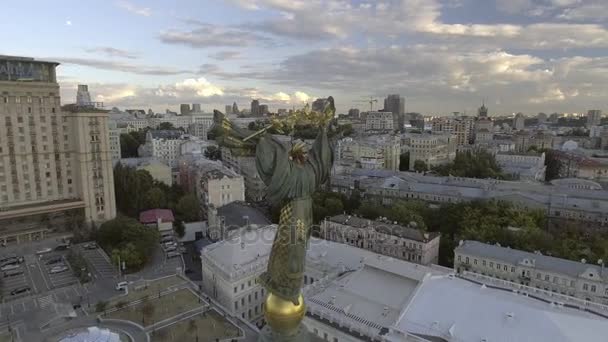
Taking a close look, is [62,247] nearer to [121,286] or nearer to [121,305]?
[121,286]

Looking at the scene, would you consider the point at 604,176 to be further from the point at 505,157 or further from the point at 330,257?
the point at 330,257

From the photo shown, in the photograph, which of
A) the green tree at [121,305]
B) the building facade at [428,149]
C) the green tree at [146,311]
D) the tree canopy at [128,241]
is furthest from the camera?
the building facade at [428,149]

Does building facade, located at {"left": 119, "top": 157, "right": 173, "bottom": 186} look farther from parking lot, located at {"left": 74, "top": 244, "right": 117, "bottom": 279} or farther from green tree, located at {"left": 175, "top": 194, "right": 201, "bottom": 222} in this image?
parking lot, located at {"left": 74, "top": 244, "right": 117, "bottom": 279}

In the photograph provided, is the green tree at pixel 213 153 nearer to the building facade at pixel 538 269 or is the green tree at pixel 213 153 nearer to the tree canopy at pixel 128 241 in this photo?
the tree canopy at pixel 128 241

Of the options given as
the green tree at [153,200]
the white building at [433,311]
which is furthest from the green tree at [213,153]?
the white building at [433,311]

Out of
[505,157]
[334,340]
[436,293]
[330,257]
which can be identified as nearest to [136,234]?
[330,257]

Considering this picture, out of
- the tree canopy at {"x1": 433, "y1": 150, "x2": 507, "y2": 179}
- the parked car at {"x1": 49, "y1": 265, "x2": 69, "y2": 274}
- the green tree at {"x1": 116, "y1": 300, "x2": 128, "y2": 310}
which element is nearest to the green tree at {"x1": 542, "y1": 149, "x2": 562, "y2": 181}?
the tree canopy at {"x1": 433, "y1": 150, "x2": 507, "y2": 179}
